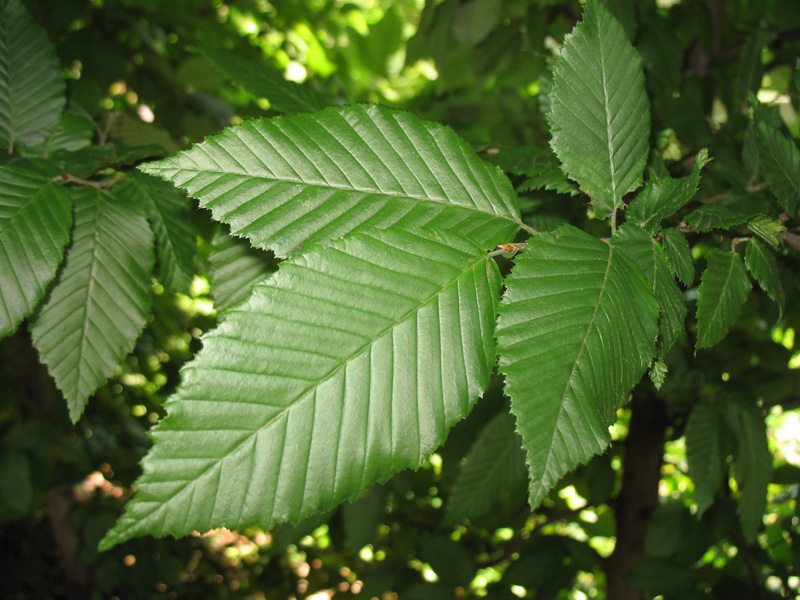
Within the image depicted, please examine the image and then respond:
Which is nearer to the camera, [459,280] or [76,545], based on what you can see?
[459,280]

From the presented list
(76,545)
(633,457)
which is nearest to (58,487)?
(76,545)

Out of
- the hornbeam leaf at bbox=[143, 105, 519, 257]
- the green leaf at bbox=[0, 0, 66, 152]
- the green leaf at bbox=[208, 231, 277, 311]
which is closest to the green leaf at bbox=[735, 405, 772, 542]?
the hornbeam leaf at bbox=[143, 105, 519, 257]

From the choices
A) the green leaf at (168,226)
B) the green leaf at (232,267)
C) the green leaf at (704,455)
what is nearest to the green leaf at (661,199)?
the green leaf at (232,267)

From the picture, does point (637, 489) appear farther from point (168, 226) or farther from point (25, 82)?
point (25, 82)

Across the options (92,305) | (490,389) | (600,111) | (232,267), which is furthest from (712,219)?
(490,389)

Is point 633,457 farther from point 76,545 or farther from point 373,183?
point 76,545

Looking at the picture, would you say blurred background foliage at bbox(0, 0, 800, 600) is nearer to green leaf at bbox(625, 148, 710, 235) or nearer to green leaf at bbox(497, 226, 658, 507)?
green leaf at bbox(625, 148, 710, 235)
